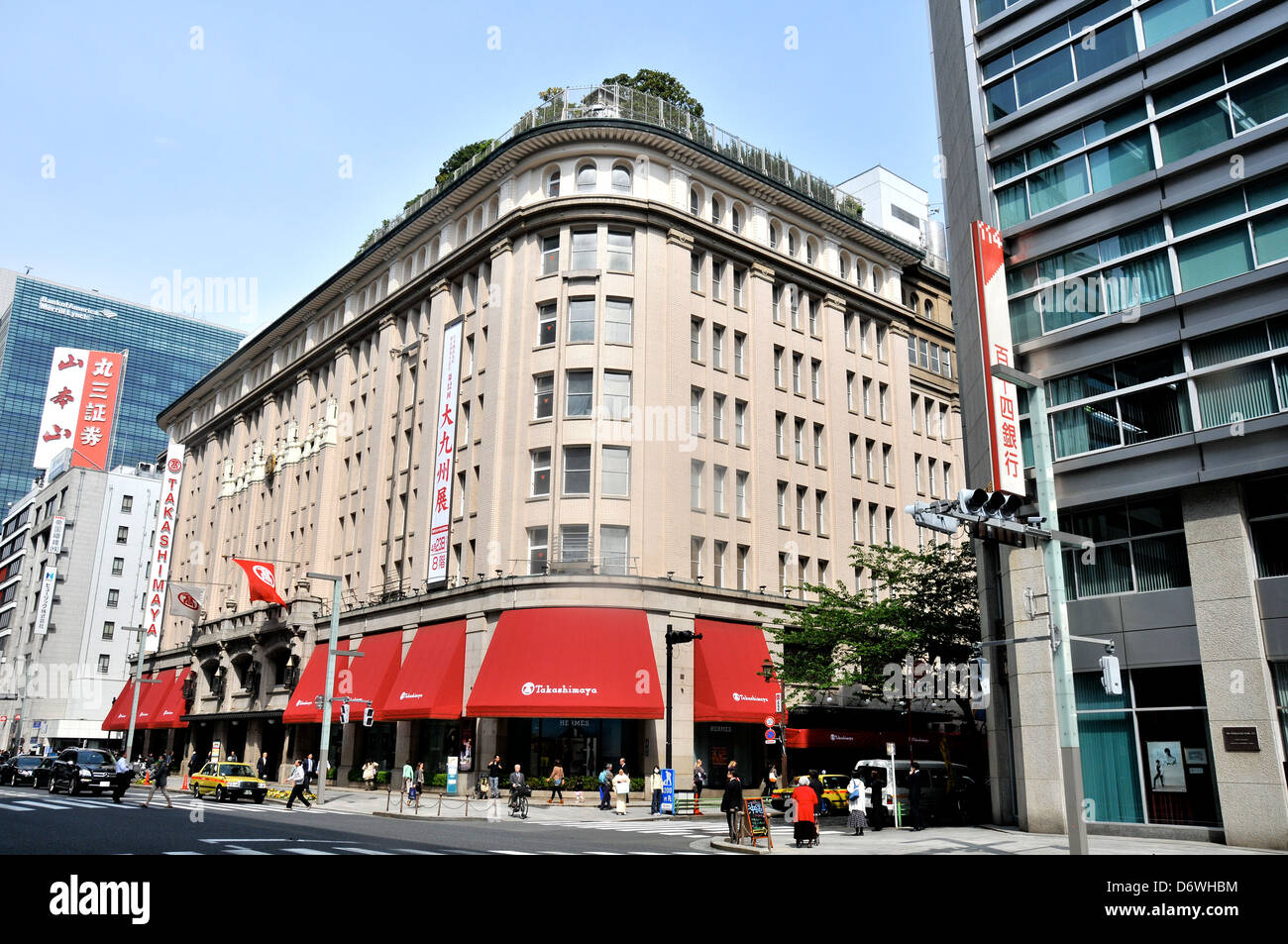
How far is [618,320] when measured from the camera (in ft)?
136

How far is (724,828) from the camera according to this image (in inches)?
1087

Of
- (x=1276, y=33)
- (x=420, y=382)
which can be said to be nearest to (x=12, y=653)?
(x=420, y=382)

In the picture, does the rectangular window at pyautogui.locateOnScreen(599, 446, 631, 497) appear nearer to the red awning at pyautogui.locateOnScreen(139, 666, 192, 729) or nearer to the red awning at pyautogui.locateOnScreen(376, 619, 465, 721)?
the red awning at pyautogui.locateOnScreen(376, 619, 465, 721)

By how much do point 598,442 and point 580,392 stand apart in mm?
2643

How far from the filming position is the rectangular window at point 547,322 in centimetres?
4206

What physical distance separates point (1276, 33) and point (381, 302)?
141ft

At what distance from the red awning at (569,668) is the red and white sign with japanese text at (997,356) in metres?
16.3

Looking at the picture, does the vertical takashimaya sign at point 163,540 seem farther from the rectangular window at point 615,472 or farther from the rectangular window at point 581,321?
the rectangular window at point 615,472

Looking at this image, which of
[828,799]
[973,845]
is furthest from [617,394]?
[973,845]

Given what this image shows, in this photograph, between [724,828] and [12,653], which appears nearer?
[724,828]

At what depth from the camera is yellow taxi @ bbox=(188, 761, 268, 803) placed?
119 ft

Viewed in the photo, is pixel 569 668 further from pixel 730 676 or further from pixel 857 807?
pixel 857 807

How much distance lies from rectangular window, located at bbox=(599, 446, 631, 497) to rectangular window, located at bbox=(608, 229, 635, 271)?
853cm
